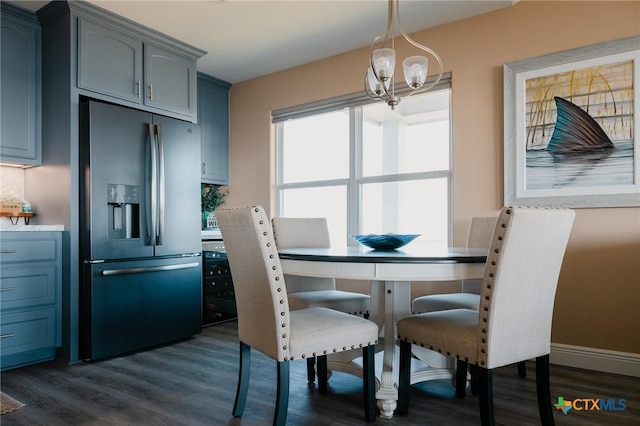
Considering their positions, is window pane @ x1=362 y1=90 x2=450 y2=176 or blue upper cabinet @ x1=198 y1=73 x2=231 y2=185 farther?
blue upper cabinet @ x1=198 y1=73 x2=231 y2=185

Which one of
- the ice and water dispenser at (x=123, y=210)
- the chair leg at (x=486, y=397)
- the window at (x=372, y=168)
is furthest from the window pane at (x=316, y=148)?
the chair leg at (x=486, y=397)

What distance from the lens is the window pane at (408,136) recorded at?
3.60 meters

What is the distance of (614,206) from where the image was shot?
8.92ft

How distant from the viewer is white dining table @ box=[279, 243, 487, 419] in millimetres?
1799

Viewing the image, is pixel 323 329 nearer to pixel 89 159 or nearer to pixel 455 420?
pixel 455 420

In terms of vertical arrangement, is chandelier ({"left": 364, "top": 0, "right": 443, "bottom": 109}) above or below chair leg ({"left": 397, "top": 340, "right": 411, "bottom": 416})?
above

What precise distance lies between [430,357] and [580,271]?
1354 millimetres

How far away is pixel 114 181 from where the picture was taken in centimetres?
305

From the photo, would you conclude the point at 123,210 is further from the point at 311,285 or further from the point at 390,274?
the point at 390,274

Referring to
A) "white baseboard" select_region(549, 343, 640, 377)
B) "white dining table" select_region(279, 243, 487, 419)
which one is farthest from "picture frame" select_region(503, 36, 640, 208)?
"white dining table" select_region(279, 243, 487, 419)

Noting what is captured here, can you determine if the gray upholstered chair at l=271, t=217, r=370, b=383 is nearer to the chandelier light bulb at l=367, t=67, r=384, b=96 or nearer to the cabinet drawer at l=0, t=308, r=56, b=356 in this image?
the chandelier light bulb at l=367, t=67, r=384, b=96

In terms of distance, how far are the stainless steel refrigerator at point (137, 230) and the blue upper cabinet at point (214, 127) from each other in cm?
88

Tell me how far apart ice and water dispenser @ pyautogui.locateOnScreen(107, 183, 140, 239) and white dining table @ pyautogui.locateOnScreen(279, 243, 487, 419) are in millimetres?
1596

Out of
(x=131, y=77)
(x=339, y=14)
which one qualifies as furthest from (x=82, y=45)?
(x=339, y=14)
